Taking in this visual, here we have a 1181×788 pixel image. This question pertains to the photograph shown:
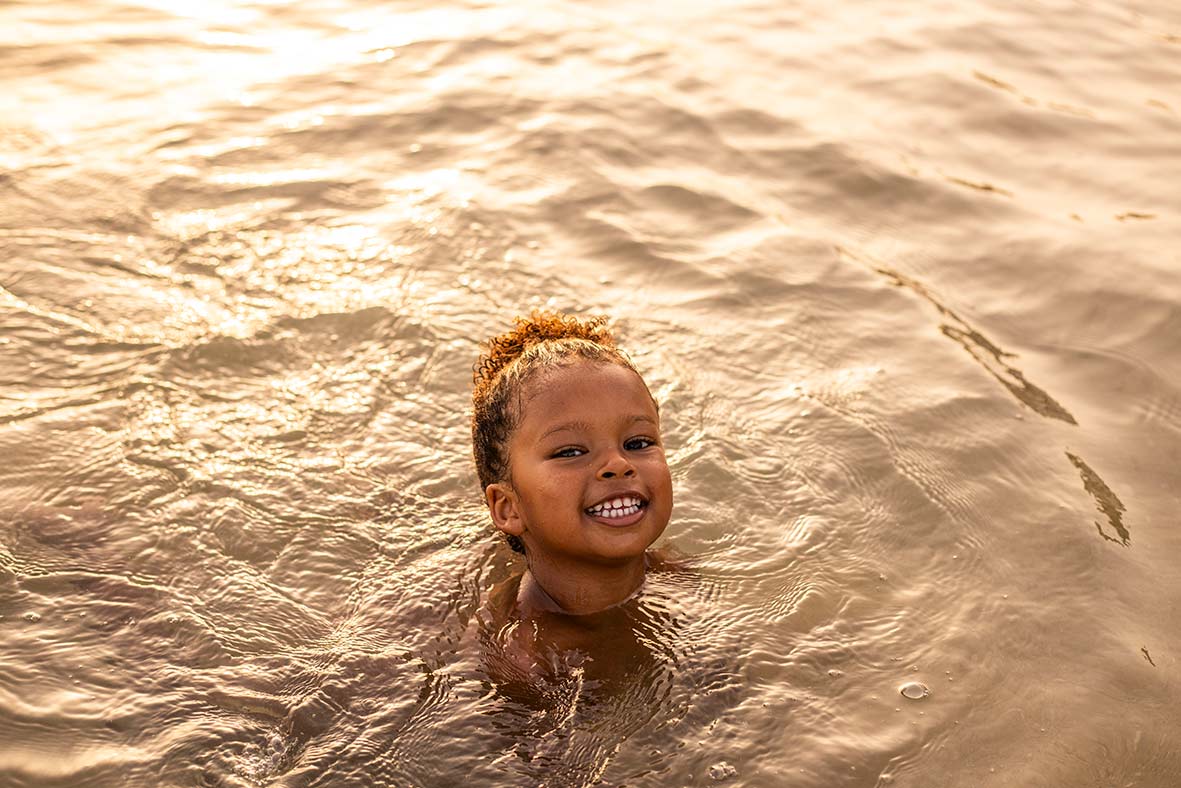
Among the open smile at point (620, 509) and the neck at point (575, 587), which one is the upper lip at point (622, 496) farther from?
the neck at point (575, 587)

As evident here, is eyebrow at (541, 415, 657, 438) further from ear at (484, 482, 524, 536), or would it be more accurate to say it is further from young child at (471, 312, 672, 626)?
ear at (484, 482, 524, 536)

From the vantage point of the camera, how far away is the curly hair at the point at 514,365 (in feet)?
14.4

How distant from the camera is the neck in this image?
14.5 feet

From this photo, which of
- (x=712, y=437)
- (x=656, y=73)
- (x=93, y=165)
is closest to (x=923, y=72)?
(x=656, y=73)

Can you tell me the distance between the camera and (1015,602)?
4645 mm

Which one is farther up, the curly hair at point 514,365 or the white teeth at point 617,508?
the curly hair at point 514,365

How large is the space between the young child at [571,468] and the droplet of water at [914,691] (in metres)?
0.92

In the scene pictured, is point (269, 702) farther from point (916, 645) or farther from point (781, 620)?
point (916, 645)

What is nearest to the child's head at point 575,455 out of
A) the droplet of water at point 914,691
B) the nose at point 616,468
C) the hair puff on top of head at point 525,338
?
the nose at point 616,468

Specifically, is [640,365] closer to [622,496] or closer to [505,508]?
Answer: [505,508]

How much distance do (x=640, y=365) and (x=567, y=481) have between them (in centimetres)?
199

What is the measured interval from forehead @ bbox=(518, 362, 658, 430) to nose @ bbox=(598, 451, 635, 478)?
15 cm

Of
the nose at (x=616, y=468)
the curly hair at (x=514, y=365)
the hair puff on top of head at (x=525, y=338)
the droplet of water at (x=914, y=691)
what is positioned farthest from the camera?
the hair puff on top of head at (x=525, y=338)

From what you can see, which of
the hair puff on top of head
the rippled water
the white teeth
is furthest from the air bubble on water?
the hair puff on top of head
